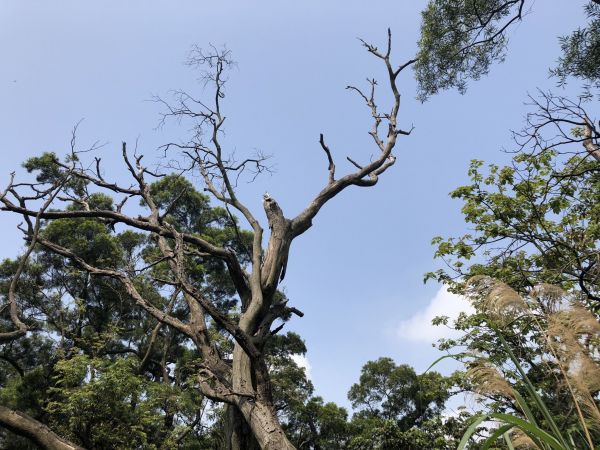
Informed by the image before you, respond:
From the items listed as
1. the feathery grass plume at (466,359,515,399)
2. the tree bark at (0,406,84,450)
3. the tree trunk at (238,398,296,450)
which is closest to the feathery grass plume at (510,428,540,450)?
the feathery grass plume at (466,359,515,399)

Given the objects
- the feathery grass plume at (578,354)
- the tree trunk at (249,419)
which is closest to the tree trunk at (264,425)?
the tree trunk at (249,419)

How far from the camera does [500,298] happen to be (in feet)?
6.20

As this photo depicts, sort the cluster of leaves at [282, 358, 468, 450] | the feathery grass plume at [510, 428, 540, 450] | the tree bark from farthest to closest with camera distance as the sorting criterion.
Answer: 1. the cluster of leaves at [282, 358, 468, 450]
2. the tree bark
3. the feathery grass plume at [510, 428, 540, 450]

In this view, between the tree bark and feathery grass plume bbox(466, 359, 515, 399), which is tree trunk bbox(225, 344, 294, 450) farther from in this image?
feathery grass plume bbox(466, 359, 515, 399)

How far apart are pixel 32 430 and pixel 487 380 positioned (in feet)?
11.6

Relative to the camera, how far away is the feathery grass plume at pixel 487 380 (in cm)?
171

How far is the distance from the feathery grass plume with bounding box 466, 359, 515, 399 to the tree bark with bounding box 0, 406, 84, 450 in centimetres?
326

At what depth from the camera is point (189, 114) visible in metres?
6.95

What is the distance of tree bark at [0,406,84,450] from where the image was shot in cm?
361

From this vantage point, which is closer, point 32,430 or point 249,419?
point 32,430

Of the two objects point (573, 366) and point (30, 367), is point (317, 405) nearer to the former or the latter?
point (30, 367)

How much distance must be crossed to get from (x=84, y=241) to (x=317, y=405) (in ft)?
31.3

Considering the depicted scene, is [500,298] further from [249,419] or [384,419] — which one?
[384,419]

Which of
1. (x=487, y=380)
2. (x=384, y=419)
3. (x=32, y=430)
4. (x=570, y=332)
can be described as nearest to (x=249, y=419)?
(x=32, y=430)
